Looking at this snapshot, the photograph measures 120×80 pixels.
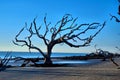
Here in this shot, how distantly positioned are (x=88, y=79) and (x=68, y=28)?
62.5ft

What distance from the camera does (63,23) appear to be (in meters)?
34.1

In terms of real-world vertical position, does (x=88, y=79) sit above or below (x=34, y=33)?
below

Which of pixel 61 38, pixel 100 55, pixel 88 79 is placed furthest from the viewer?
pixel 100 55

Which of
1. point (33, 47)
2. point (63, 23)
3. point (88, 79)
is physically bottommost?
point (88, 79)

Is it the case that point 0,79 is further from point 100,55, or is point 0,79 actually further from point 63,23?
point 100,55

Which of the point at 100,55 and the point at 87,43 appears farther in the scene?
the point at 100,55

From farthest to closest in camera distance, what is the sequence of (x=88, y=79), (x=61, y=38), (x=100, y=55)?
(x=100, y=55) → (x=61, y=38) → (x=88, y=79)

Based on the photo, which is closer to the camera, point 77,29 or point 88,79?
point 88,79

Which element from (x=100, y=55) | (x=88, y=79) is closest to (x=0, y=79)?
(x=88, y=79)

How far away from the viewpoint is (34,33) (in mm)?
34094

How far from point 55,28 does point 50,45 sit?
6.13ft

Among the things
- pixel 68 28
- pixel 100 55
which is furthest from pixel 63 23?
pixel 100 55

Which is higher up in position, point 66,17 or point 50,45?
point 66,17

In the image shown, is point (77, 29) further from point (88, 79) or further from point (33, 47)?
point (88, 79)
